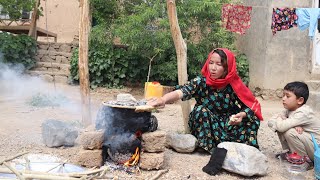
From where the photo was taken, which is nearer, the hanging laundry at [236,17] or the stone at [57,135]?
the stone at [57,135]

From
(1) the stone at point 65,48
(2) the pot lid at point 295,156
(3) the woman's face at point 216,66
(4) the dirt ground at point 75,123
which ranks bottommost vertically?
(4) the dirt ground at point 75,123

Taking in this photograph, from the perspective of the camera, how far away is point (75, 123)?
4.98 m

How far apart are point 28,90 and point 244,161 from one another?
6763 mm

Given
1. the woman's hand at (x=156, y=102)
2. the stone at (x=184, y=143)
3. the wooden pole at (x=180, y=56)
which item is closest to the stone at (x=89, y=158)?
the woman's hand at (x=156, y=102)

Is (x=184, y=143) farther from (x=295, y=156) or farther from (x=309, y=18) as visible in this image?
(x=309, y=18)

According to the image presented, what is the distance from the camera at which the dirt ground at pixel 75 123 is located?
3611 mm

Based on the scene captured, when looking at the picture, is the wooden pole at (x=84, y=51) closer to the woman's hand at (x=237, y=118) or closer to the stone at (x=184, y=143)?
the stone at (x=184, y=143)

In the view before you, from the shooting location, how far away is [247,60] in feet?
33.7

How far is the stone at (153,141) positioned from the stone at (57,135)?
1.10 metres

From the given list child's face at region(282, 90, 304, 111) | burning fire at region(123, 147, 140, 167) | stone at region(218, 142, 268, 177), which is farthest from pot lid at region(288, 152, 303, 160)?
burning fire at region(123, 147, 140, 167)

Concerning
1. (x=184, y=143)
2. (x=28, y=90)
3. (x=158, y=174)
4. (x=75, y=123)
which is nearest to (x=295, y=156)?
(x=184, y=143)

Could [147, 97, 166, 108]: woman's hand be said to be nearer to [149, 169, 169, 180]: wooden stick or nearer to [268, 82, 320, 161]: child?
[149, 169, 169, 180]: wooden stick

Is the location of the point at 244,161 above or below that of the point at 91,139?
below

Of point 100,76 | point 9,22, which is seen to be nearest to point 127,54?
point 100,76
